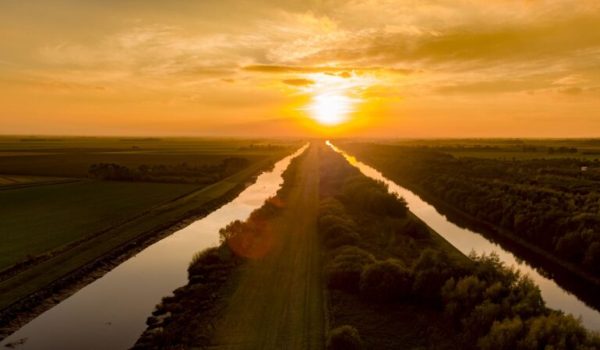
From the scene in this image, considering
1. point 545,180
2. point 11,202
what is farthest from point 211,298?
point 545,180

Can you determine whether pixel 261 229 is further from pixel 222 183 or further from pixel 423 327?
pixel 222 183

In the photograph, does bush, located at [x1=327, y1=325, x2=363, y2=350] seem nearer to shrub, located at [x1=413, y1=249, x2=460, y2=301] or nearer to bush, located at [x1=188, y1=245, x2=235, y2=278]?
shrub, located at [x1=413, y1=249, x2=460, y2=301]

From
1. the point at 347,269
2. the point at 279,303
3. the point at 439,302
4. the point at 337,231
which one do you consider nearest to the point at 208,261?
the point at 279,303

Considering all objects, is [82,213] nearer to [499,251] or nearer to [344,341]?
[344,341]

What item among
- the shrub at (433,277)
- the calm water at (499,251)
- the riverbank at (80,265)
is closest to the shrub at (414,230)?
the calm water at (499,251)

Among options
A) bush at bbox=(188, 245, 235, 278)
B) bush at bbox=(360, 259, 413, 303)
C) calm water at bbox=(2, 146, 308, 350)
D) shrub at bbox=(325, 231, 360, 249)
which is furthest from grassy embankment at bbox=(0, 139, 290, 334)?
bush at bbox=(360, 259, 413, 303)

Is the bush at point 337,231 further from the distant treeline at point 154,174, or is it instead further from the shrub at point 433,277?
the distant treeline at point 154,174
